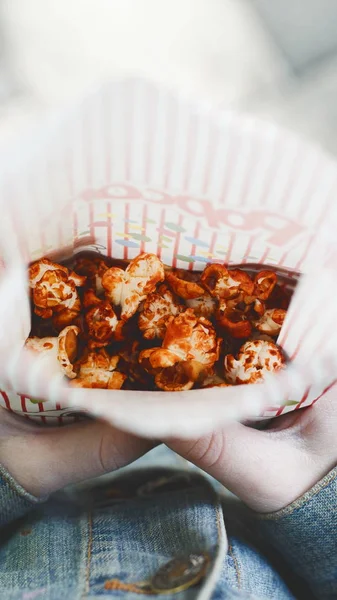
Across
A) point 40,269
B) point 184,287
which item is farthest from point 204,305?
point 40,269

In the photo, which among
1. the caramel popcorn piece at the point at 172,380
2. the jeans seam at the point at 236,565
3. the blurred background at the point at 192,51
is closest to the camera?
the caramel popcorn piece at the point at 172,380

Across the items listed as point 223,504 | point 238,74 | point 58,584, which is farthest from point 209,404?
Answer: point 238,74

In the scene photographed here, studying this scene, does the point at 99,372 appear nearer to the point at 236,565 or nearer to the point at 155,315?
the point at 155,315

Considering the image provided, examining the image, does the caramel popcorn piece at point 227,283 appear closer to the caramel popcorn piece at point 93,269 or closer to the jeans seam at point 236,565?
the caramel popcorn piece at point 93,269

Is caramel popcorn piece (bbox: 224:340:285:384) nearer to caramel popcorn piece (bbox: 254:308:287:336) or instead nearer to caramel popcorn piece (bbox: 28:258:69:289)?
caramel popcorn piece (bbox: 254:308:287:336)

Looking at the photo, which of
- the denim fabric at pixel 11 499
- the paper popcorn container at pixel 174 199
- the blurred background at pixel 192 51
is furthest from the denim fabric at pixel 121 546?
the blurred background at pixel 192 51

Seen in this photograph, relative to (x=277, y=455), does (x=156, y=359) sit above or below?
above
